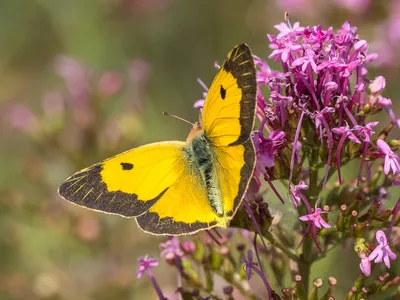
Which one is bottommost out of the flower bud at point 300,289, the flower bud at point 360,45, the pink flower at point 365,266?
the pink flower at point 365,266

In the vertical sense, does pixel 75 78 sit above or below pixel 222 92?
above

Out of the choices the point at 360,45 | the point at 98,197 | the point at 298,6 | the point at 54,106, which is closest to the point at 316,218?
the point at 360,45

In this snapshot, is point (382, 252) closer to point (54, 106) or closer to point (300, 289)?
point (300, 289)

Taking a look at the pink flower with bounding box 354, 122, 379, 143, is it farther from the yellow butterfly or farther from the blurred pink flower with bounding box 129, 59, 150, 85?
the blurred pink flower with bounding box 129, 59, 150, 85

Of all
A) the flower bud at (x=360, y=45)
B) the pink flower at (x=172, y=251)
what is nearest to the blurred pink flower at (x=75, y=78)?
the pink flower at (x=172, y=251)

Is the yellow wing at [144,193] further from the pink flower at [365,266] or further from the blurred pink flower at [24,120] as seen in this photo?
the blurred pink flower at [24,120]

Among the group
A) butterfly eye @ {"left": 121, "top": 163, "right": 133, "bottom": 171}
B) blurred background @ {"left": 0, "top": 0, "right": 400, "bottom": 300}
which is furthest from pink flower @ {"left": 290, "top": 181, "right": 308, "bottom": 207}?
blurred background @ {"left": 0, "top": 0, "right": 400, "bottom": 300}
